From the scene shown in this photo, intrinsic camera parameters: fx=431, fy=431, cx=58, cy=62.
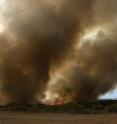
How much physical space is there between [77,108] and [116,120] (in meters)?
8.34

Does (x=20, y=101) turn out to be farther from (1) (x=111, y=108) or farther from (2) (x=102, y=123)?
(2) (x=102, y=123)

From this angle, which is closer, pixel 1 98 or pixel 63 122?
pixel 63 122

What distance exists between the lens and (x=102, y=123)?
60.1 feet

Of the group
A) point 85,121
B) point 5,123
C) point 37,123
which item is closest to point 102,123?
point 85,121

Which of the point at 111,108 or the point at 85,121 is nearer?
the point at 85,121

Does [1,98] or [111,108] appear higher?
[1,98]

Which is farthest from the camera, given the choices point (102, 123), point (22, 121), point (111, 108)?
point (111, 108)

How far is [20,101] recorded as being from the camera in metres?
38.0

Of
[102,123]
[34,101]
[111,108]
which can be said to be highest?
[34,101]

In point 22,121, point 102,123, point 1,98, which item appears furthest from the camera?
point 1,98

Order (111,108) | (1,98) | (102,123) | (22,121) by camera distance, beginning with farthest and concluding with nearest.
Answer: (1,98)
(111,108)
(22,121)
(102,123)

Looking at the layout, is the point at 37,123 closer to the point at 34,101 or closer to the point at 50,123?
the point at 50,123

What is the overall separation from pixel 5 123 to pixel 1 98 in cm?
1934

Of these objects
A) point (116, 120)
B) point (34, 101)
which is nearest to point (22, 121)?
point (116, 120)
